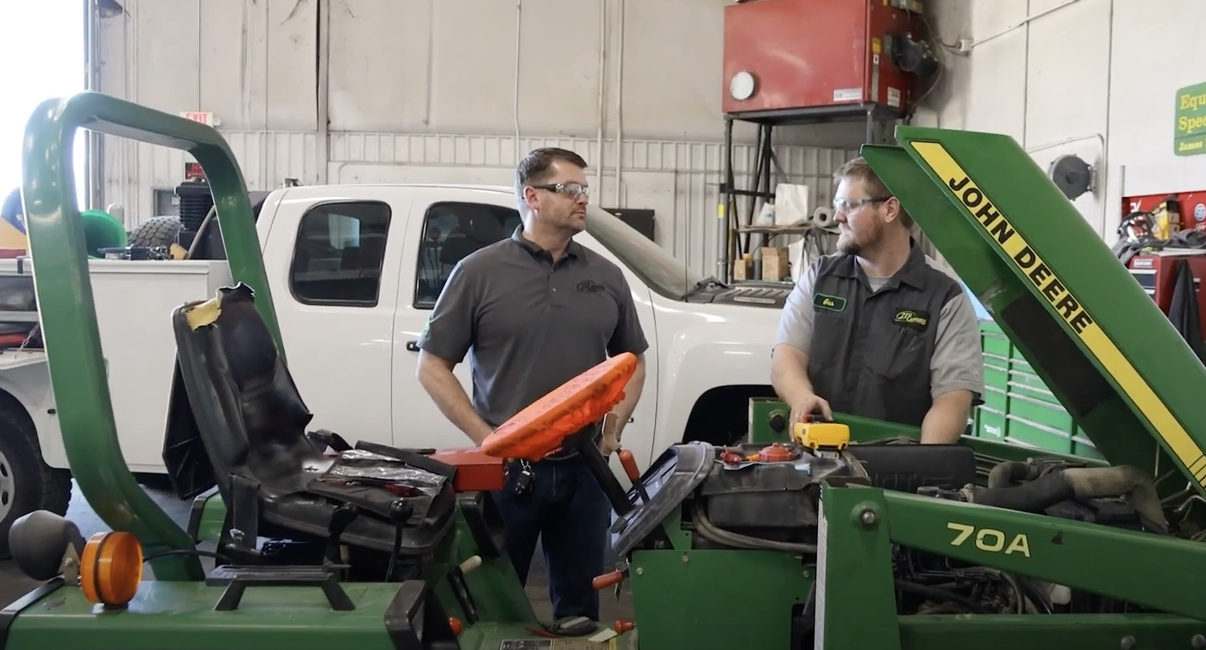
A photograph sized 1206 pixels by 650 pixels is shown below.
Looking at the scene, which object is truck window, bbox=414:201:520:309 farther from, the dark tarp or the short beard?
the dark tarp

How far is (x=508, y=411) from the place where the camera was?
2.59 meters

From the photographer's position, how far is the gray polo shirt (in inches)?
100

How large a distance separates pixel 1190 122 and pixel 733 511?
5.13 m

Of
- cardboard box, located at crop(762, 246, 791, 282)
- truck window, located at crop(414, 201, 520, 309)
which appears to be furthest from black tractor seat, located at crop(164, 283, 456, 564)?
cardboard box, located at crop(762, 246, 791, 282)

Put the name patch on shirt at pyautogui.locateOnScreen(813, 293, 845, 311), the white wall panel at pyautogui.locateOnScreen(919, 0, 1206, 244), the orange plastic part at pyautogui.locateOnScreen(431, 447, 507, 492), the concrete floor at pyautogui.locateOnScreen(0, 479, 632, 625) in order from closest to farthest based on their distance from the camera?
the orange plastic part at pyautogui.locateOnScreen(431, 447, 507, 492)
the name patch on shirt at pyautogui.locateOnScreen(813, 293, 845, 311)
the concrete floor at pyautogui.locateOnScreen(0, 479, 632, 625)
the white wall panel at pyautogui.locateOnScreen(919, 0, 1206, 244)

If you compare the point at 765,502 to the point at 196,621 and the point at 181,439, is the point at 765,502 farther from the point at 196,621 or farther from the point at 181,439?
the point at 181,439

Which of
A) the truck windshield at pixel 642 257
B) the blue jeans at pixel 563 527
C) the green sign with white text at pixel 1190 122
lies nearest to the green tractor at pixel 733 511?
the blue jeans at pixel 563 527

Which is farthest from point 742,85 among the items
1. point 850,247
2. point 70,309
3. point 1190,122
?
point 70,309

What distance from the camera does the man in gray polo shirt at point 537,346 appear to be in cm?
255

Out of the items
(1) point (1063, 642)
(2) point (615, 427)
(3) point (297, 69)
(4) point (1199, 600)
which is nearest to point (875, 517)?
(1) point (1063, 642)

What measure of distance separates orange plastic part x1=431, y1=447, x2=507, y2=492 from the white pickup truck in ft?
6.89

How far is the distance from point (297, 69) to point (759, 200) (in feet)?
16.2

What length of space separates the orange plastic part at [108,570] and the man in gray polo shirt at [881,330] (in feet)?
5.35

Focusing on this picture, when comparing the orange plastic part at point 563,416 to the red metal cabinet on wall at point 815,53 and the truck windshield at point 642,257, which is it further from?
the red metal cabinet on wall at point 815,53
